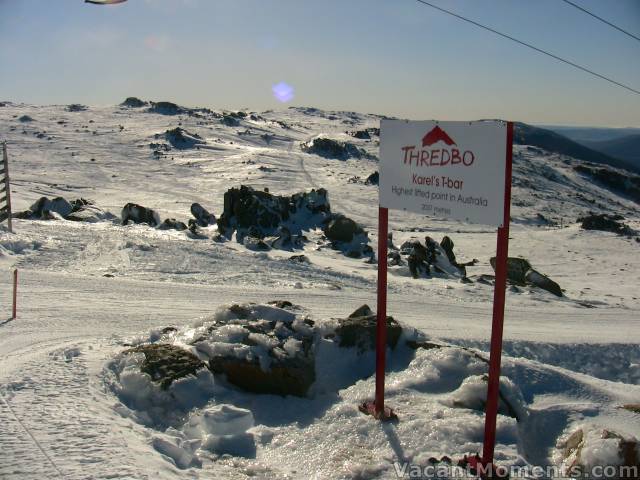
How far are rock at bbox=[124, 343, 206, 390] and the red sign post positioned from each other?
242cm

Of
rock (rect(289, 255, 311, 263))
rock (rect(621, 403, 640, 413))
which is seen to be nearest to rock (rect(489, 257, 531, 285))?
rock (rect(289, 255, 311, 263))

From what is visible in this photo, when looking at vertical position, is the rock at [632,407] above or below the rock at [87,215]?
below

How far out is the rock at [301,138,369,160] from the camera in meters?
81.0

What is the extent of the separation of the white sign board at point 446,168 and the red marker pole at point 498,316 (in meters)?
0.05

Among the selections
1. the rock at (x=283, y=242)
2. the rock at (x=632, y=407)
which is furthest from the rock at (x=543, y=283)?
the rock at (x=632, y=407)

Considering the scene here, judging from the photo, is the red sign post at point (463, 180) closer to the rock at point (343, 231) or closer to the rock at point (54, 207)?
the rock at point (343, 231)

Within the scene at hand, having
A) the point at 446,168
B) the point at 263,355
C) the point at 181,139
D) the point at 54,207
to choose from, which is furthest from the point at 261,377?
the point at 181,139

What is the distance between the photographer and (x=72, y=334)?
8773 mm

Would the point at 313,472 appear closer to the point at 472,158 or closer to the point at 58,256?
the point at 472,158

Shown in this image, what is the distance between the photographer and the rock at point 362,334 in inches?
320

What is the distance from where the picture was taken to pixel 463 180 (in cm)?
514

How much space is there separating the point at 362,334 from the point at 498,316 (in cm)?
337

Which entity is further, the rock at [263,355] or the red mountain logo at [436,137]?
the rock at [263,355]

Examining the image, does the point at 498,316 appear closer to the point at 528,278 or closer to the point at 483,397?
the point at 483,397
